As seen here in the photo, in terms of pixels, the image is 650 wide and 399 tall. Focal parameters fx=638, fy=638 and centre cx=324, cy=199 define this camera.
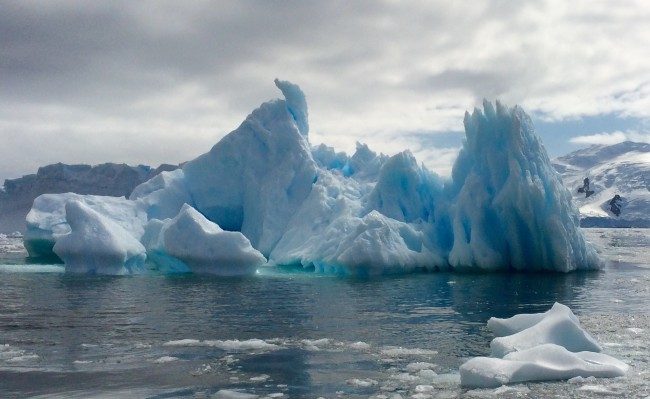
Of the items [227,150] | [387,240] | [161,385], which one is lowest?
[161,385]

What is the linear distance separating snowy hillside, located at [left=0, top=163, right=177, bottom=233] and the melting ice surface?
4752 cm

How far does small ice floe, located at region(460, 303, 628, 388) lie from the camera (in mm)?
8609

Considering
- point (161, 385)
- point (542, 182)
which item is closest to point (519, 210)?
point (542, 182)

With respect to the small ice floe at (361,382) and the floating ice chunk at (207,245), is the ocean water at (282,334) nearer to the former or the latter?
the small ice floe at (361,382)

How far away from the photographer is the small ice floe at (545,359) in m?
8.61

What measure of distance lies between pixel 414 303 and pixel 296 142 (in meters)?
16.7

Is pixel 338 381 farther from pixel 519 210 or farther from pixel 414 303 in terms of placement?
pixel 519 210

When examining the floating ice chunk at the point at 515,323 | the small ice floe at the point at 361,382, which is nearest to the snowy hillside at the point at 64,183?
the floating ice chunk at the point at 515,323

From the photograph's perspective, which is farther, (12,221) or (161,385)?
(12,221)

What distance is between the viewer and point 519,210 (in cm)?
2525

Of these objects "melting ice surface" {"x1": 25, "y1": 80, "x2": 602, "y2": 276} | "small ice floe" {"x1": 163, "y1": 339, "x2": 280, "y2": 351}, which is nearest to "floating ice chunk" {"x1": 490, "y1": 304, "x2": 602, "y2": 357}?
"small ice floe" {"x1": 163, "y1": 339, "x2": 280, "y2": 351}

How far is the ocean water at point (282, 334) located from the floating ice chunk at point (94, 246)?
2005mm

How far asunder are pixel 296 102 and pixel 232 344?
24.0 meters

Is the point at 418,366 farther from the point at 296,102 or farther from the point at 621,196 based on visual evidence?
the point at 621,196
